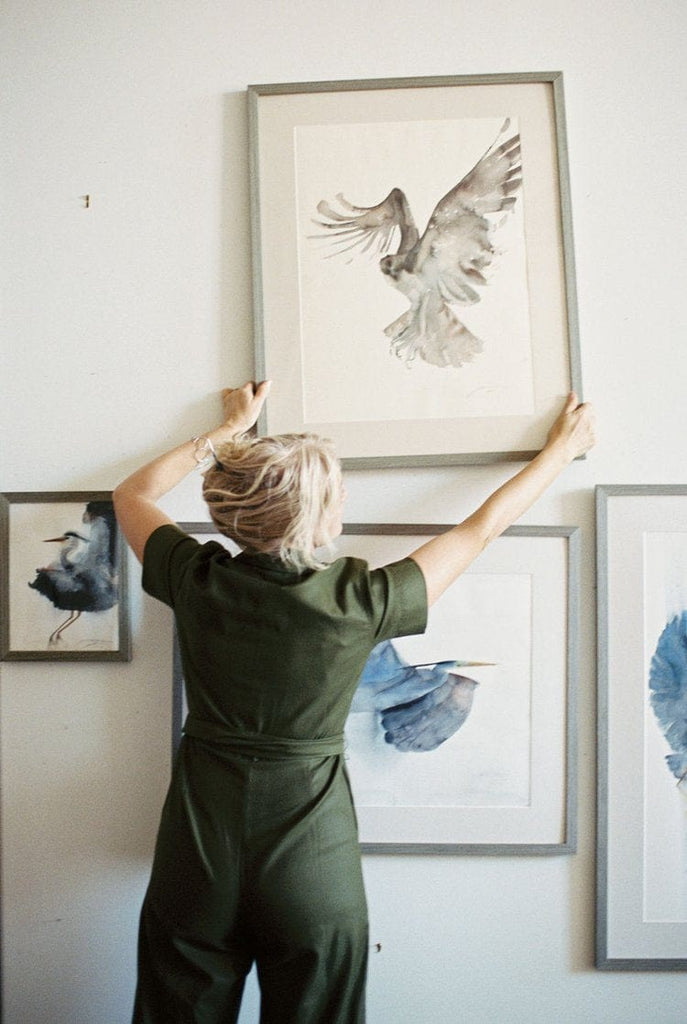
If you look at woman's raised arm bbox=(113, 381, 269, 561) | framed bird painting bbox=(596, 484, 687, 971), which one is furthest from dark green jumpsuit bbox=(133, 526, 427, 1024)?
framed bird painting bbox=(596, 484, 687, 971)

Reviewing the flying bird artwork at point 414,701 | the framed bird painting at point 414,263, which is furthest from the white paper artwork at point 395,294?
the flying bird artwork at point 414,701

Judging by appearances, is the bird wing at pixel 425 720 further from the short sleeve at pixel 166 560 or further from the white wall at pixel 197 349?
the short sleeve at pixel 166 560

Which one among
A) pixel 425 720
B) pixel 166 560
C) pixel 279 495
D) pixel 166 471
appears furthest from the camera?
pixel 425 720

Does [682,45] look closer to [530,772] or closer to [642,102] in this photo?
[642,102]

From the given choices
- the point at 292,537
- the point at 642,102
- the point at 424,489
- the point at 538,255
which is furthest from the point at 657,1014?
the point at 642,102

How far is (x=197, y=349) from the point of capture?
1.62m

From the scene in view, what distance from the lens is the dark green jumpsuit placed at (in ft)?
3.85

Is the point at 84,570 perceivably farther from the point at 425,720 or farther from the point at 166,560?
the point at 425,720

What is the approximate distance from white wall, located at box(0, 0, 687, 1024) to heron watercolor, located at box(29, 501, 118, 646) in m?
0.06

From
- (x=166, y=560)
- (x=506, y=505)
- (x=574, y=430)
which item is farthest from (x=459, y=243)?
(x=166, y=560)

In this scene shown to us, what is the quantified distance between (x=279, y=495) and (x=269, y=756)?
1.29 ft

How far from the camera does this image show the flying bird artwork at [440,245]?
158 centimetres

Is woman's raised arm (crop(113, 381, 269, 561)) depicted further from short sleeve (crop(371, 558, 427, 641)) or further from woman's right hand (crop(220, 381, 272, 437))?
short sleeve (crop(371, 558, 427, 641))

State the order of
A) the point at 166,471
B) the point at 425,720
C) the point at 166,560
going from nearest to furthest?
1. the point at 166,560
2. the point at 166,471
3. the point at 425,720
